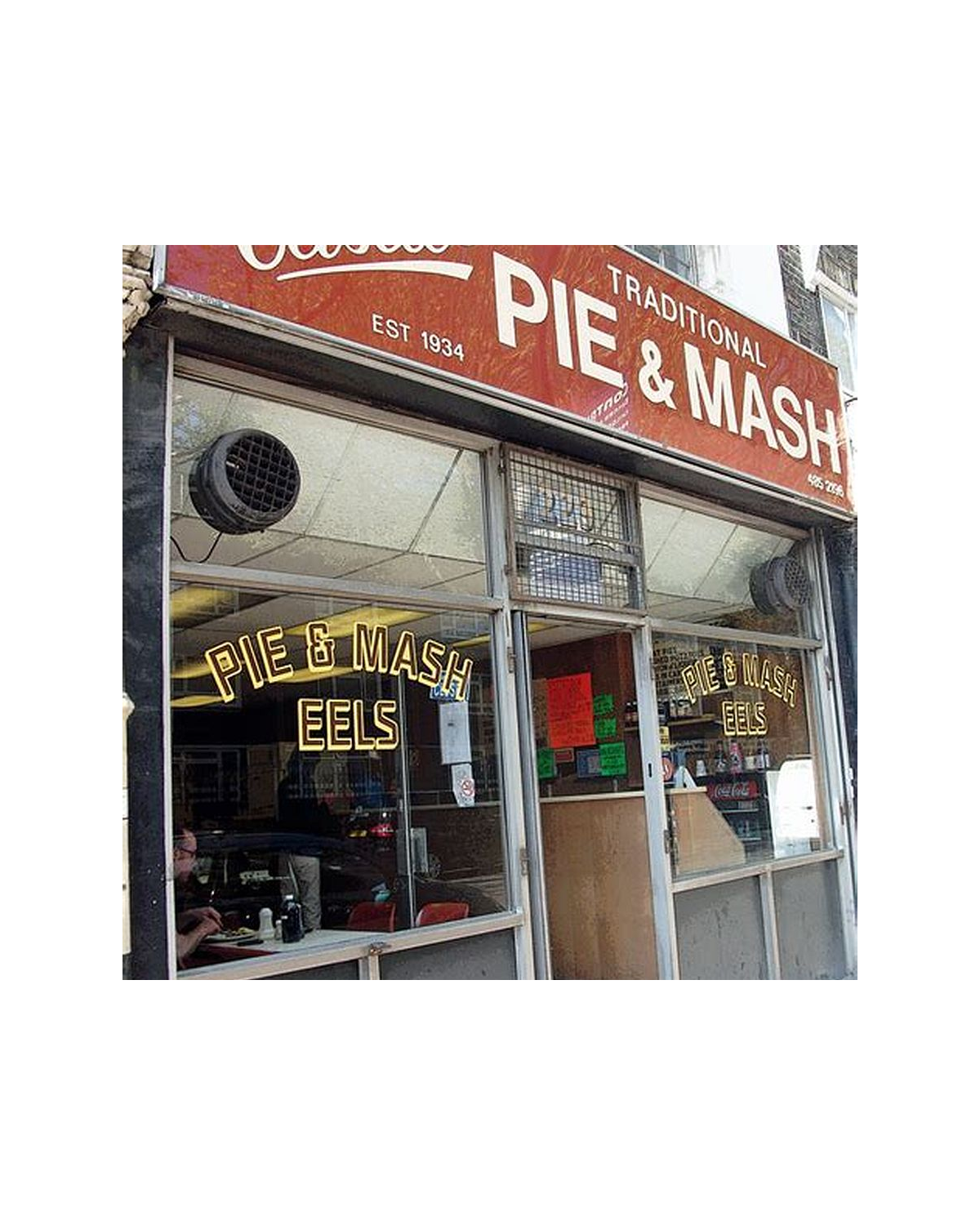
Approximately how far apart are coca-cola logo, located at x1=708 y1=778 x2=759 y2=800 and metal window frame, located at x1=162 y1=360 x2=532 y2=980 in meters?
1.47

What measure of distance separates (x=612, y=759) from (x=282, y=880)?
219cm

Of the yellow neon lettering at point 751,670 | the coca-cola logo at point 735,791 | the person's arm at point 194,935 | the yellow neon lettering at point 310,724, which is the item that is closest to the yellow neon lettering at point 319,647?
the yellow neon lettering at point 310,724

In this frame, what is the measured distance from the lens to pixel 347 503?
4.28 m

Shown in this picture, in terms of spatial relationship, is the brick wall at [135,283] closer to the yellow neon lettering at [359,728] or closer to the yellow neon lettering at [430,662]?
the yellow neon lettering at [359,728]

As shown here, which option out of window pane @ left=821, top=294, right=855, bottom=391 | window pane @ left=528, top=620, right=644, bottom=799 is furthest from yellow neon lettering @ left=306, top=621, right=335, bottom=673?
window pane @ left=821, top=294, right=855, bottom=391

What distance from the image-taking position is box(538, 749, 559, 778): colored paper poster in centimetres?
595

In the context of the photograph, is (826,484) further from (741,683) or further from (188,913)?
(188,913)

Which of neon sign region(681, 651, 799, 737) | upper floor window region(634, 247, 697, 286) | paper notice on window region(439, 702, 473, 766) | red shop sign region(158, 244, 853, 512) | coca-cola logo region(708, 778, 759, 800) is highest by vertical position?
upper floor window region(634, 247, 697, 286)

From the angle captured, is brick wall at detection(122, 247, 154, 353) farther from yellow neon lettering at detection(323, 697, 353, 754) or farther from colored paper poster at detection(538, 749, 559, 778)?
colored paper poster at detection(538, 749, 559, 778)

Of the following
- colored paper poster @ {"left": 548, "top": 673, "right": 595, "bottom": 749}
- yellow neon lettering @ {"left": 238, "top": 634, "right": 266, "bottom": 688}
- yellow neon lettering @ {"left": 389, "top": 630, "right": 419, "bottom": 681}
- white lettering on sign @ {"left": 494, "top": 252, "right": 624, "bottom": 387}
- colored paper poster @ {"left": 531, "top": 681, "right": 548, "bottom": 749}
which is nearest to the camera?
yellow neon lettering @ {"left": 238, "top": 634, "right": 266, "bottom": 688}

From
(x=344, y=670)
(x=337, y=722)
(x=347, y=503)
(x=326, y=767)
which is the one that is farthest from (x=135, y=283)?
(x=326, y=767)

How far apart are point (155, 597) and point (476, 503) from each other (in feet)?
5.60
